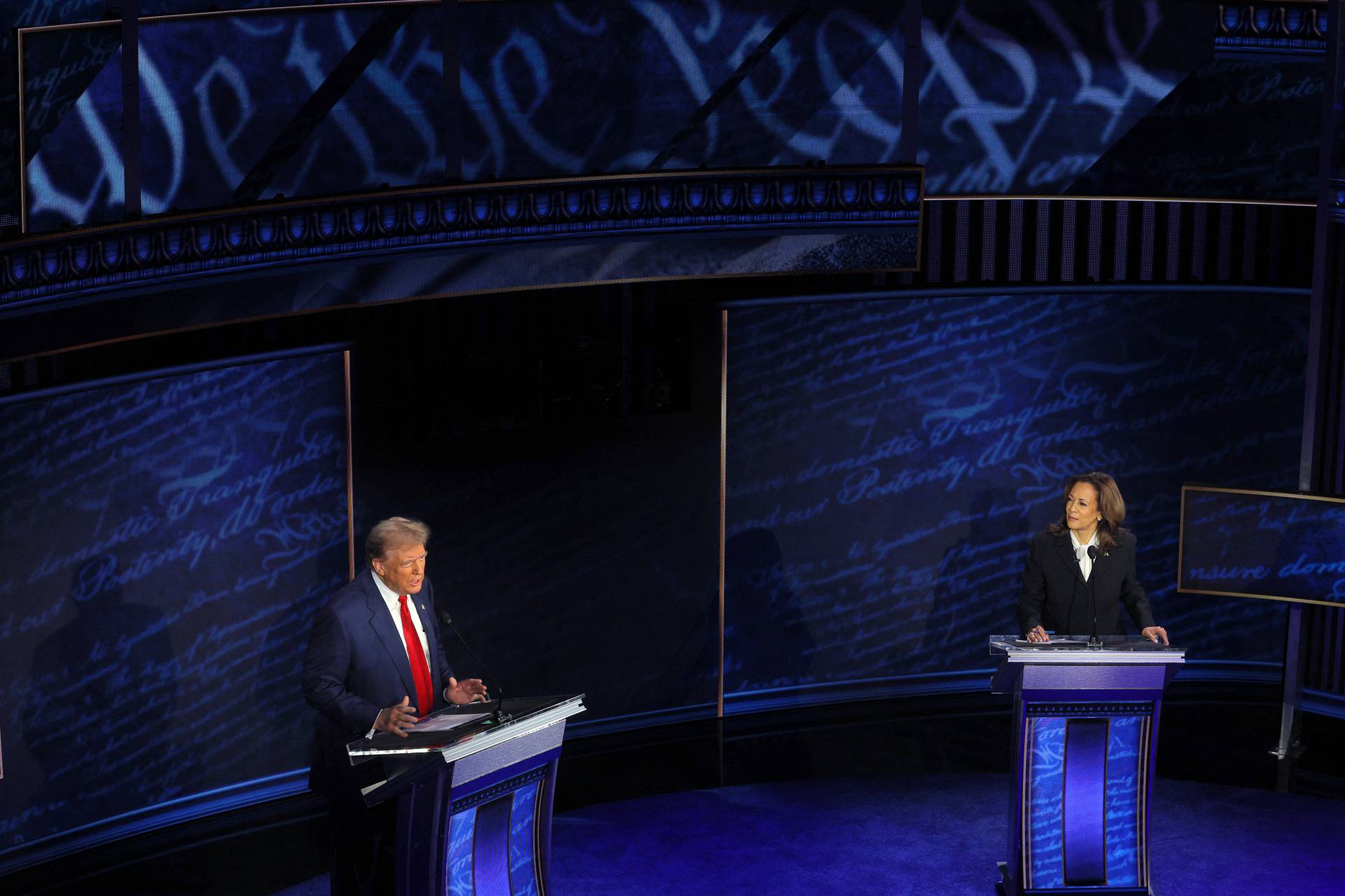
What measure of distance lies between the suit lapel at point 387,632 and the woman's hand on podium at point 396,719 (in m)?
0.39

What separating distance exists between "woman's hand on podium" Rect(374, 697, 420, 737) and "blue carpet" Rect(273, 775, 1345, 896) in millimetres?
1613

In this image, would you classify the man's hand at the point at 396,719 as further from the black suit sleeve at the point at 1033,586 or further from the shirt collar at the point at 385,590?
the black suit sleeve at the point at 1033,586

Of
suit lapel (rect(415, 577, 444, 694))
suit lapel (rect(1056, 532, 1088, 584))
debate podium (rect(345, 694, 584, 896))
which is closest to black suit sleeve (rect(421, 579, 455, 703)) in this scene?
suit lapel (rect(415, 577, 444, 694))

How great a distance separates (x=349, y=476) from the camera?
6.91 metres

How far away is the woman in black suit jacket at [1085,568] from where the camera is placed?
600 centimetres

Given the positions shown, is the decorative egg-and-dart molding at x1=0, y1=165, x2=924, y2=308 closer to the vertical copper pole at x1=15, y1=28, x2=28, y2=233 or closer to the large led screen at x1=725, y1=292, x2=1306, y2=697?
the vertical copper pole at x1=15, y1=28, x2=28, y2=233

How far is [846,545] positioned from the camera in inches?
326

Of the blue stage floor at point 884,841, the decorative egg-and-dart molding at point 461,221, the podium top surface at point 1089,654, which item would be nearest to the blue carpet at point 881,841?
the blue stage floor at point 884,841

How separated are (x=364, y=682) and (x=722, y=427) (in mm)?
3376

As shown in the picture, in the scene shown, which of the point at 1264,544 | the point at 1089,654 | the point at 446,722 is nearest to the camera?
the point at 446,722

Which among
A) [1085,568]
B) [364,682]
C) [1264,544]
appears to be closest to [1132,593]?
[1085,568]

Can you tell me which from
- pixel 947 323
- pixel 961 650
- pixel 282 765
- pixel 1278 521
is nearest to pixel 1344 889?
pixel 1278 521

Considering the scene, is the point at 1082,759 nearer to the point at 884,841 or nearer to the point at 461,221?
the point at 884,841

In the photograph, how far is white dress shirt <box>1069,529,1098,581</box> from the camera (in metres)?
6.06
